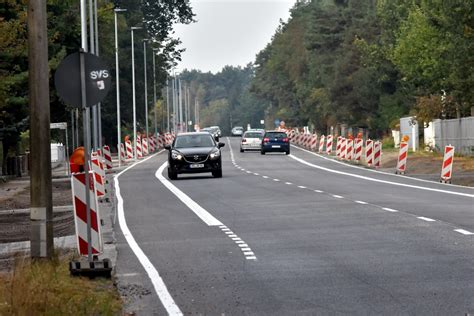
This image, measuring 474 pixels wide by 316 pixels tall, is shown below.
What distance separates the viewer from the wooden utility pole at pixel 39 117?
48.0ft

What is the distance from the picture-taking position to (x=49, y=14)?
5309cm

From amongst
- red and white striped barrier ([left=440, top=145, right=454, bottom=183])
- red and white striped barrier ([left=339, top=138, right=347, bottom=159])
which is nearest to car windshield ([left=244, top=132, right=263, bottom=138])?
red and white striped barrier ([left=339, top=138, right=347, bottom=159])

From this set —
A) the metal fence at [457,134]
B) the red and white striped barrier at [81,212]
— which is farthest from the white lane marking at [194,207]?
the metal fence at [457,134]

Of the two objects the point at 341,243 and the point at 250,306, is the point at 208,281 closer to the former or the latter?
the point at 250,306

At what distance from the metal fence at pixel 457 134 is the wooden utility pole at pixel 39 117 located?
39.9 metres

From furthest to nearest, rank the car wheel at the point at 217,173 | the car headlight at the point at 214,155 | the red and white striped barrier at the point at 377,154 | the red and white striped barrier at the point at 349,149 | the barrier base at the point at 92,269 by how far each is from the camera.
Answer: the red and white striped barrier at the point at 349,149
the red and white striped barrier at the point at 377,154
the car wheel at the point at 217,173
the car headlight at the point at 214,155
the barrier base at the point at 92,269

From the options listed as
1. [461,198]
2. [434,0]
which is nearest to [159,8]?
[434,0]

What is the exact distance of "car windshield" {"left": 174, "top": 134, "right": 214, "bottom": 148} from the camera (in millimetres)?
43594

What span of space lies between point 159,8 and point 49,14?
4704 centimetres

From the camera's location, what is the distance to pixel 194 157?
139 ft

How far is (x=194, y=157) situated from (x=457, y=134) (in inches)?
748

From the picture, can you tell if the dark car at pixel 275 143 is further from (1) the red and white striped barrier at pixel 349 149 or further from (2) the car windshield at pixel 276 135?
(1) the red and white striped barrier at pixel 349 149

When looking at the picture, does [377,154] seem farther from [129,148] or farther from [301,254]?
[301,254]

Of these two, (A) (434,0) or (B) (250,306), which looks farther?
(A) (434,0)
